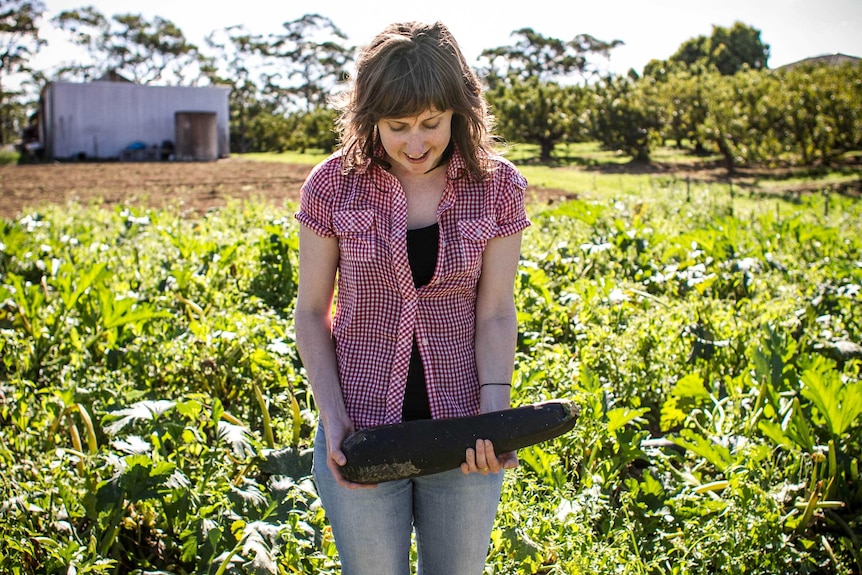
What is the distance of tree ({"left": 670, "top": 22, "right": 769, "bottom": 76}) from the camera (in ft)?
130

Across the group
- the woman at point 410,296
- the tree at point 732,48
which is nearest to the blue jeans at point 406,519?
the woman at point 410,296

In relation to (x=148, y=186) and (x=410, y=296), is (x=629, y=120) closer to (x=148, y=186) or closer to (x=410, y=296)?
(x=148, y=186)

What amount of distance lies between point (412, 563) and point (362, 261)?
3.55 ft

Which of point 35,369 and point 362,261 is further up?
point 362,261

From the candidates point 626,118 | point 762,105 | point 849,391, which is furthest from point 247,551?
point 626,118

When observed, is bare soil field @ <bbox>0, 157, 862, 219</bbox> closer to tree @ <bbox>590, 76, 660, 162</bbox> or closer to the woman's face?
tree @ <bbox>590, 76, 660, 162</bbox>

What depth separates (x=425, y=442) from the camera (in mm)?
1627

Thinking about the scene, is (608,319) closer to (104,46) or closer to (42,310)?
(42,310)

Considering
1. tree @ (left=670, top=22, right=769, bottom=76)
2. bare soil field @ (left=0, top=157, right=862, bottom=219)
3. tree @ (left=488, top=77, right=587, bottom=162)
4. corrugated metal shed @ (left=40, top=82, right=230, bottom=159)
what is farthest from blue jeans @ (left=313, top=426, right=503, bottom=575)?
tree @ (left=670, top=22, right=769, bottom=76)

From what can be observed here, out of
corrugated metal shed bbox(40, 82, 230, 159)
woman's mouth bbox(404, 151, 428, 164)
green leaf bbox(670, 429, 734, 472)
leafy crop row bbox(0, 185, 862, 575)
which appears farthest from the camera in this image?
corrugated metal shed bbox(40, 82, 230, 159)

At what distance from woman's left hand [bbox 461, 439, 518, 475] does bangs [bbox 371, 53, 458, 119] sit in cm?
73

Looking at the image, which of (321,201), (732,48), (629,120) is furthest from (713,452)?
(732,48)

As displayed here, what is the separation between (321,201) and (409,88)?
333mm

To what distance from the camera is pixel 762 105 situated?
50.8 ft
